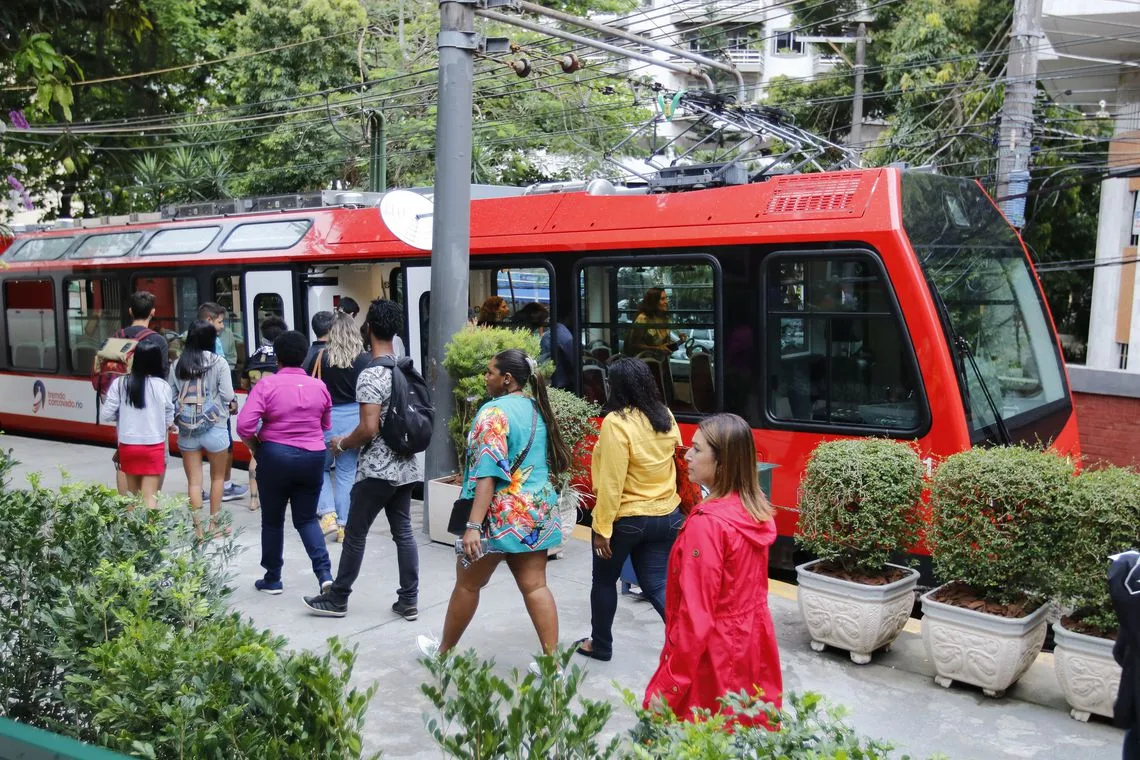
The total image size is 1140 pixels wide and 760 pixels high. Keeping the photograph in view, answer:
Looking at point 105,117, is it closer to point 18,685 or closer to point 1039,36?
point 1039,36

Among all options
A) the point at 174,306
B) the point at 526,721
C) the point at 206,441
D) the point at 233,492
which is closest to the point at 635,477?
the point at 526,721

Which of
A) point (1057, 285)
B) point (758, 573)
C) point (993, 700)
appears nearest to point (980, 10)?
point (1057, 285)

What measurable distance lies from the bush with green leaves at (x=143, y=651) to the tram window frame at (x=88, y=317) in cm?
979

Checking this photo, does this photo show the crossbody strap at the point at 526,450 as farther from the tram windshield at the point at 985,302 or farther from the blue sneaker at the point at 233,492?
the blue sneaker at the point at 233,492

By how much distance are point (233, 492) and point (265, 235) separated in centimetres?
344

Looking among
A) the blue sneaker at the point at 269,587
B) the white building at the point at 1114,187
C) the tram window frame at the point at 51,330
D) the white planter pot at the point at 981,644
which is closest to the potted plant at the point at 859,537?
the white planter pot at the point at 981,644

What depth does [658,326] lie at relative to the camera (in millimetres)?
8617

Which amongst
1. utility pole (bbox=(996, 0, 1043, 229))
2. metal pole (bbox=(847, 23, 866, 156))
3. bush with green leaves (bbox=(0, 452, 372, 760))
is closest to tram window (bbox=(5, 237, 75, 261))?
bush with green leaves (bbox=(0, 452, 372, 760))

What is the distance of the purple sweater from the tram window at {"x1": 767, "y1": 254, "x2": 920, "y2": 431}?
11.1 feet

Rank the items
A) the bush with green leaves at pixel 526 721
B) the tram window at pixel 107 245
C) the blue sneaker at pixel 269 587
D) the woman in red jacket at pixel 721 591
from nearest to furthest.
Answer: the bush with green leaves at pixel 526 721, the woman in red jacket at pixel 721 591, the blue sneaker at pixel 269 587, the tram window at pixel 107 245

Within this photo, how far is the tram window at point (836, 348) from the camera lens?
736 cm

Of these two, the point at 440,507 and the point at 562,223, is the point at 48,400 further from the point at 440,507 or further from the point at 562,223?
the point at 562,223

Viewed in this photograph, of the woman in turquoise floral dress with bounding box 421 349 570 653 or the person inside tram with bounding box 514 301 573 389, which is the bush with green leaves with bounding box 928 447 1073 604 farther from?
the person inside tram with bounding box 514 301 573 389

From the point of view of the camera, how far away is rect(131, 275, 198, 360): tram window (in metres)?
12.7
